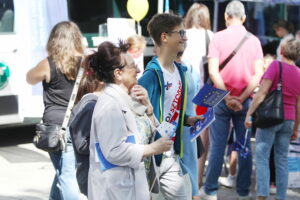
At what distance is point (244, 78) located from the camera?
246 inches

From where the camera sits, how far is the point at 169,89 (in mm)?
4379

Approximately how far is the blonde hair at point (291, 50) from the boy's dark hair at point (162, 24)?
170 centimetres

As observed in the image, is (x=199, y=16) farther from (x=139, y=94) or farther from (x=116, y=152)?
(x=116, y=152)

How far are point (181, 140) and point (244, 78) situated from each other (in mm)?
1913

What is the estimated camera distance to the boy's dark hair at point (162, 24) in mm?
4477

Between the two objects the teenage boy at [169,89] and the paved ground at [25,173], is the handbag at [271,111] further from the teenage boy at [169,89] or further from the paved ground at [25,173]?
the teenage boy at [169,89]

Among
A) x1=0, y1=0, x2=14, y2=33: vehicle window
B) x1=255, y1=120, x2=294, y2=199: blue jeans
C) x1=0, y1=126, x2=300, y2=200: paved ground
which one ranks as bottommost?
x1=0, y1=126, x2=300, y2=200: paved ground

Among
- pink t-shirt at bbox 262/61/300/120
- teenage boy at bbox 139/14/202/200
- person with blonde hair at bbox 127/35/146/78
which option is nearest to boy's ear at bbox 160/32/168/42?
teenage boy at bbox 139/14/202/200

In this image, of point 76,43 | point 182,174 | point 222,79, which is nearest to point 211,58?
point 222,79

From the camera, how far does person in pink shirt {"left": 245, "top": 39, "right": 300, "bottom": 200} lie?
582cm

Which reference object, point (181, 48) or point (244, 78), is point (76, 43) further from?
point (244, 78)

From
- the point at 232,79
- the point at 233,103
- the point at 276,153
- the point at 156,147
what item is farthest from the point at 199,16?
the point at 156,147

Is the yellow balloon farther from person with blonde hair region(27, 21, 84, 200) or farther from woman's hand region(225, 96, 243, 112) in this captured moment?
person with blonde hair region(27, 21, 84, 200)

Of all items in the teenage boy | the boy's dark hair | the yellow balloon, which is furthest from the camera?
the yellow balloon
